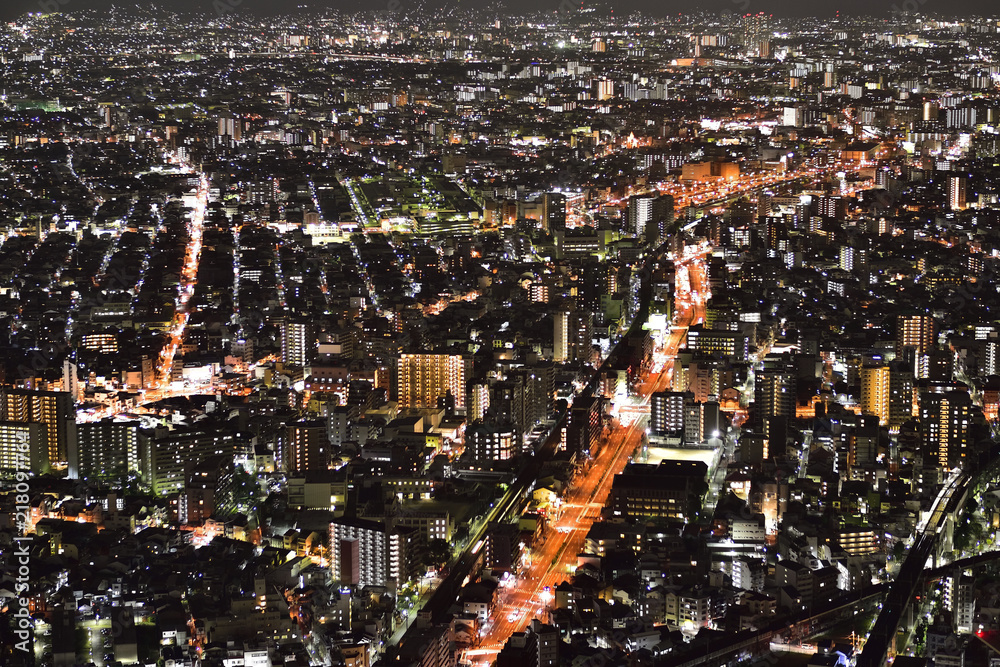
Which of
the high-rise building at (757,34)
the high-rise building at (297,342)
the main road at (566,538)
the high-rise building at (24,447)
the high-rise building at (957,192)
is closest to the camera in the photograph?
the main road at (566,538)

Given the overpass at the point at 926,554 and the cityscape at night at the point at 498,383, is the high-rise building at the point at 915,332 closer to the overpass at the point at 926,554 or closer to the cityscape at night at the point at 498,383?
the cityscape at night at the point at 498,383

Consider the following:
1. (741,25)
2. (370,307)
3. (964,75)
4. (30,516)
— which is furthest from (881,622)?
(741,25)

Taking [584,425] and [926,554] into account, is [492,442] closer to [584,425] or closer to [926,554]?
[584,425]

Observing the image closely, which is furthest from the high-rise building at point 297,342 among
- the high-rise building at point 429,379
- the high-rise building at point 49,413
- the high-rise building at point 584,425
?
the high-rise building at point 584,425

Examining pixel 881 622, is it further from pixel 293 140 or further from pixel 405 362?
pixel 293 140

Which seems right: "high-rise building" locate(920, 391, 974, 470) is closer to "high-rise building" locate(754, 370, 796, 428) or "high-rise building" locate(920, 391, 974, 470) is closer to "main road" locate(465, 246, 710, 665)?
"high-rise building" locate(754, 370, 796, 428)

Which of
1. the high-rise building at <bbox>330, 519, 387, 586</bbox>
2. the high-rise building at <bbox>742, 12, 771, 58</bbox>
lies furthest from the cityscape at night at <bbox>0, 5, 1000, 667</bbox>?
the high-rise building at <bbox>742, 12, 771, 58</bbox>

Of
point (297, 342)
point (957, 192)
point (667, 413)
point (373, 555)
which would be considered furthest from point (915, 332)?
point (957, 192)
